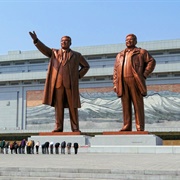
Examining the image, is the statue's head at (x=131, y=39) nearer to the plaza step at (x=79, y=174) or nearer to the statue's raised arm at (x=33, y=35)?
the statue's raised arm at (x=33, y=35)

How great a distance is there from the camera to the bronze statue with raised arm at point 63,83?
40.7 ft

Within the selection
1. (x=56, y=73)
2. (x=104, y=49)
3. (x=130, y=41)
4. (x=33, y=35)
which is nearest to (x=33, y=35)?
(x=33, y=35)

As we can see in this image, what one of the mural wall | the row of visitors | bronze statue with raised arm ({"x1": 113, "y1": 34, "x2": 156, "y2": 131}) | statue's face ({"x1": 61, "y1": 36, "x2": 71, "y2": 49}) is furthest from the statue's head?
the mural wall

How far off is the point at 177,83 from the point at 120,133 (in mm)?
17274

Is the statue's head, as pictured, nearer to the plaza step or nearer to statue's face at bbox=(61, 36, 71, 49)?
statue's face at bbox=(61, 36, 71, 49)

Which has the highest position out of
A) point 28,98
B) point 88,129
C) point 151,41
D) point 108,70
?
point 151,41

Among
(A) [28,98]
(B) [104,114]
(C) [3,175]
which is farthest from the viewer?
(A) [28,98]

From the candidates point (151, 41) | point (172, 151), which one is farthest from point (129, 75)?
point (151, 41)

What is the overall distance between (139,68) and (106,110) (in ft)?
56.4

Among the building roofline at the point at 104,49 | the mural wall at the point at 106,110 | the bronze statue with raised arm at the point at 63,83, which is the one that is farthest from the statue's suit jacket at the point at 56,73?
the building roofline at the point at 104,49

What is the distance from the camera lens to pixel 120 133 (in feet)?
38.9

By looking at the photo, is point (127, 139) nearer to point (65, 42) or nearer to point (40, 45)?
point (65, 42)

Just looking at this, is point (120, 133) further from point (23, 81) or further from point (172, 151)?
point (23, 81)

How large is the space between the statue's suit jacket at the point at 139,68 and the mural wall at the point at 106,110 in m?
15.9
